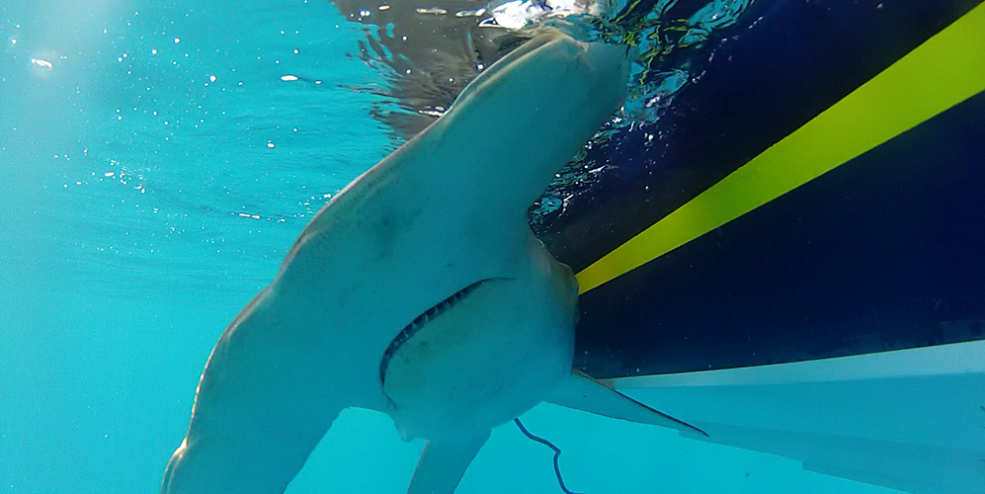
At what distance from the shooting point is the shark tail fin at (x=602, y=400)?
373cm

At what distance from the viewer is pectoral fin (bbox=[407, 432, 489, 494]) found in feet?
12.3

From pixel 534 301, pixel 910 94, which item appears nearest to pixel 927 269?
pixel 910 94

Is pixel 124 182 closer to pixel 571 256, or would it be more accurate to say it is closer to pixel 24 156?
pixel 24 156

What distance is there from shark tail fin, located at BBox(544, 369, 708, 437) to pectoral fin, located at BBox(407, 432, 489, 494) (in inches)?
27.7

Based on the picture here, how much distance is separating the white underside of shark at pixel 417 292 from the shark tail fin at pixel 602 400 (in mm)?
882

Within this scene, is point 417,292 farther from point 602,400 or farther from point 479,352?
point 602,400

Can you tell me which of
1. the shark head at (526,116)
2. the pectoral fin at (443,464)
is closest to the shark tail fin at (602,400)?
the pectoral fin at (443,464)

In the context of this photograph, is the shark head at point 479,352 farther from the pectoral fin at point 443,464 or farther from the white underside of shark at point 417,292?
the pectoral fin at point 443,464

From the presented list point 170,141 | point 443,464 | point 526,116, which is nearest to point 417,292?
point 526,116

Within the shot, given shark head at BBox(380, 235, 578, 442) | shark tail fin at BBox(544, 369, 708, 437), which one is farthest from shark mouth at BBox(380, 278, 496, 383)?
shark tail fin at BBox(544, 369, 708, 437)

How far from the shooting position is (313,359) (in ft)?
7.02

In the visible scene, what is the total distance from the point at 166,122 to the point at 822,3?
950 centimetres

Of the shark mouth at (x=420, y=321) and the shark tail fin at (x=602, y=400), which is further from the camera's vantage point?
the shark tail fin at (x=602, y=400)

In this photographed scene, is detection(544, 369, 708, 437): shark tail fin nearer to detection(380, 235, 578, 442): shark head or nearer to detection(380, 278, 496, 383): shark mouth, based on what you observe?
detection(380, 235, 578, 442): shark head
